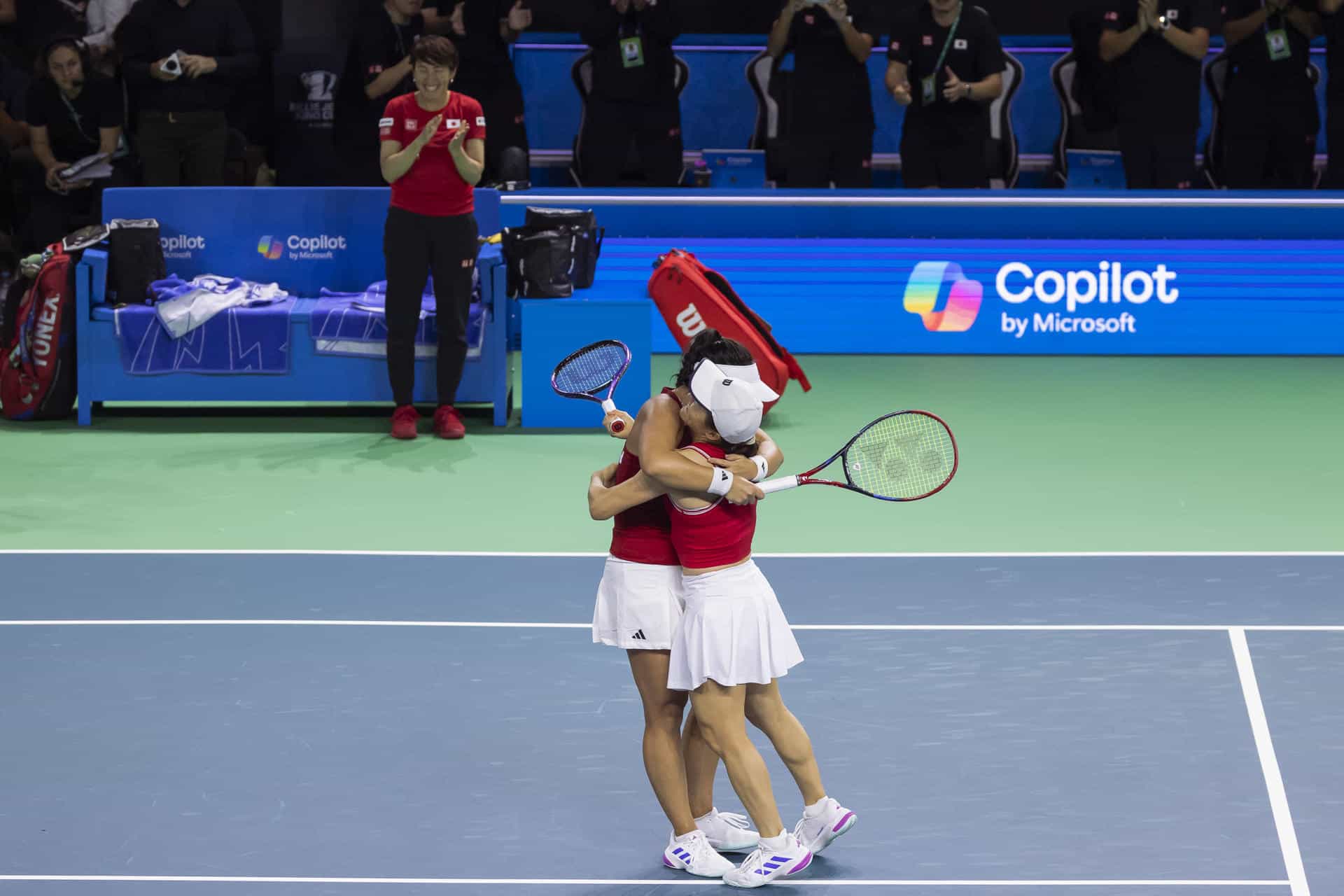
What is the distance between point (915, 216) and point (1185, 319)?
191 cm

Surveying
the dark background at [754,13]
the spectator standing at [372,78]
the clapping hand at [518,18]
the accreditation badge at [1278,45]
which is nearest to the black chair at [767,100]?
the dark background at [754,13]

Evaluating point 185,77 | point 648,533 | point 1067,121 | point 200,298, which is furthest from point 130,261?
point 1067,121

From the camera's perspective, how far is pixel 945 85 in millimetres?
12789

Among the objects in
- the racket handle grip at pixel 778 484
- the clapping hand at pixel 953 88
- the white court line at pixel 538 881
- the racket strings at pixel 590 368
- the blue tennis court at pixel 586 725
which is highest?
the racket strings at pixel 590 368

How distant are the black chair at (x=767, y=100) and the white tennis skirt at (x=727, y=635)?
10.3 m

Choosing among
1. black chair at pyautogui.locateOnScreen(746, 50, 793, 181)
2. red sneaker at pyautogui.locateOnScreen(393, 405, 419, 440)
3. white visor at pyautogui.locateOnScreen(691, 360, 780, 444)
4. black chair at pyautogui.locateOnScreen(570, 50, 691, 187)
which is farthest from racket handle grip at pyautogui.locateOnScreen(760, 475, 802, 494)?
black chair at pyautogui.locateOnScreen(746, 50, 793, 181)

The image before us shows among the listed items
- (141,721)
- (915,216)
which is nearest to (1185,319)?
(915,216)

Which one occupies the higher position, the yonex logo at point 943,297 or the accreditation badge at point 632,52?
the accreditation badge at point 632,52

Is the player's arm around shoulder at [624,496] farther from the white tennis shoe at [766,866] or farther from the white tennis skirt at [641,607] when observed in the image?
the white tennis shoe at [766,866]

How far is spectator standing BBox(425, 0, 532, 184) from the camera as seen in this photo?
13477 millimetres

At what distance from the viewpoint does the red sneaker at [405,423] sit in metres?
10.1

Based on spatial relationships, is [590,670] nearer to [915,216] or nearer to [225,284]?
[225,284]

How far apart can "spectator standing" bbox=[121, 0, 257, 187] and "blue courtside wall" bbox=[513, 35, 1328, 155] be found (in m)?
3.10

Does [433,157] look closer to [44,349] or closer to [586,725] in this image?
[44,349]
